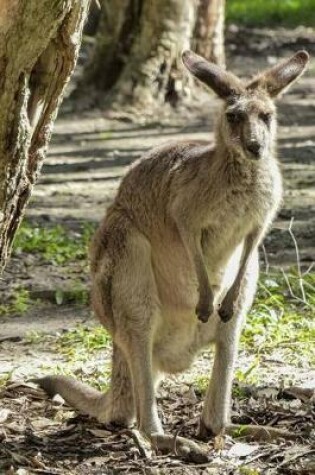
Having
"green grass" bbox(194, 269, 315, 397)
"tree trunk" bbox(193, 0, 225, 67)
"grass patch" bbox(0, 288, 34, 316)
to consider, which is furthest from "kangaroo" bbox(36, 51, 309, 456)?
"tree trunk" bbox(193, 0, 225, 67)

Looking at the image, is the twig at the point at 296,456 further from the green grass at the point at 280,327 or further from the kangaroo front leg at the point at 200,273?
the green grass at the point at 280,327

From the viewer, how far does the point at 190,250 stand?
4.83 meters

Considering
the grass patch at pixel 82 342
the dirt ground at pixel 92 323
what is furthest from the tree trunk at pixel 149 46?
the grass patch at pixel 82 342

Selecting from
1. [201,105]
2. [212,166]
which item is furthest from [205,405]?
[201,105]

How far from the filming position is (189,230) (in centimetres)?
483

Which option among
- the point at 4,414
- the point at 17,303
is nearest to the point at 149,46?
the point at 17,303

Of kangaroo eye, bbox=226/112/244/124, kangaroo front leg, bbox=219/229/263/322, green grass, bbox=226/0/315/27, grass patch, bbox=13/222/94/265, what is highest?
green grass, bbox=226/0/315/27

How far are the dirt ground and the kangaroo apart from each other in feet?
0.68

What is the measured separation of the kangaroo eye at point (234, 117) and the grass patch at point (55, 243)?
2893 mm

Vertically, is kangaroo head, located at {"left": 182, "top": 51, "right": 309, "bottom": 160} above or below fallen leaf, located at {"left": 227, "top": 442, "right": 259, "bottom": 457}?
above

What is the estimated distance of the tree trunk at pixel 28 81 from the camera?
418 cm

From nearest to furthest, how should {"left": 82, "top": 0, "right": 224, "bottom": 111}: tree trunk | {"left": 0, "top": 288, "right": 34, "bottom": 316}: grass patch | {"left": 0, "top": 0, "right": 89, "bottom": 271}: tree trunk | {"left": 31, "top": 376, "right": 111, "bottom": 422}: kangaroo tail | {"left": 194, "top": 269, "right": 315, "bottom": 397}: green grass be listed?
{"left": 0, "top": 0, "right": 89, "bottom": 271}: tree trunk
{"left": 31, "top": 376, "right": 111, "bottom": 422}: kangaroo tail
{"left": 194, "top": 269, "right": 315, "bottom": 397}: green grass
{"left": 0, "top": 288, "right": 34, "bottom": 316}: grass patch
{"left": 82, "top": 0, "right": 224, "bottom": 111}: tree trunk

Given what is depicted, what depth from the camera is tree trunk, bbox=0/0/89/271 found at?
4.18 meters

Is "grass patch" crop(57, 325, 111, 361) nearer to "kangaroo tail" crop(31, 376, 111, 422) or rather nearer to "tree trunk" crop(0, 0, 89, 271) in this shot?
"kangaroo tail" crop(31, 376, 111, 422)
